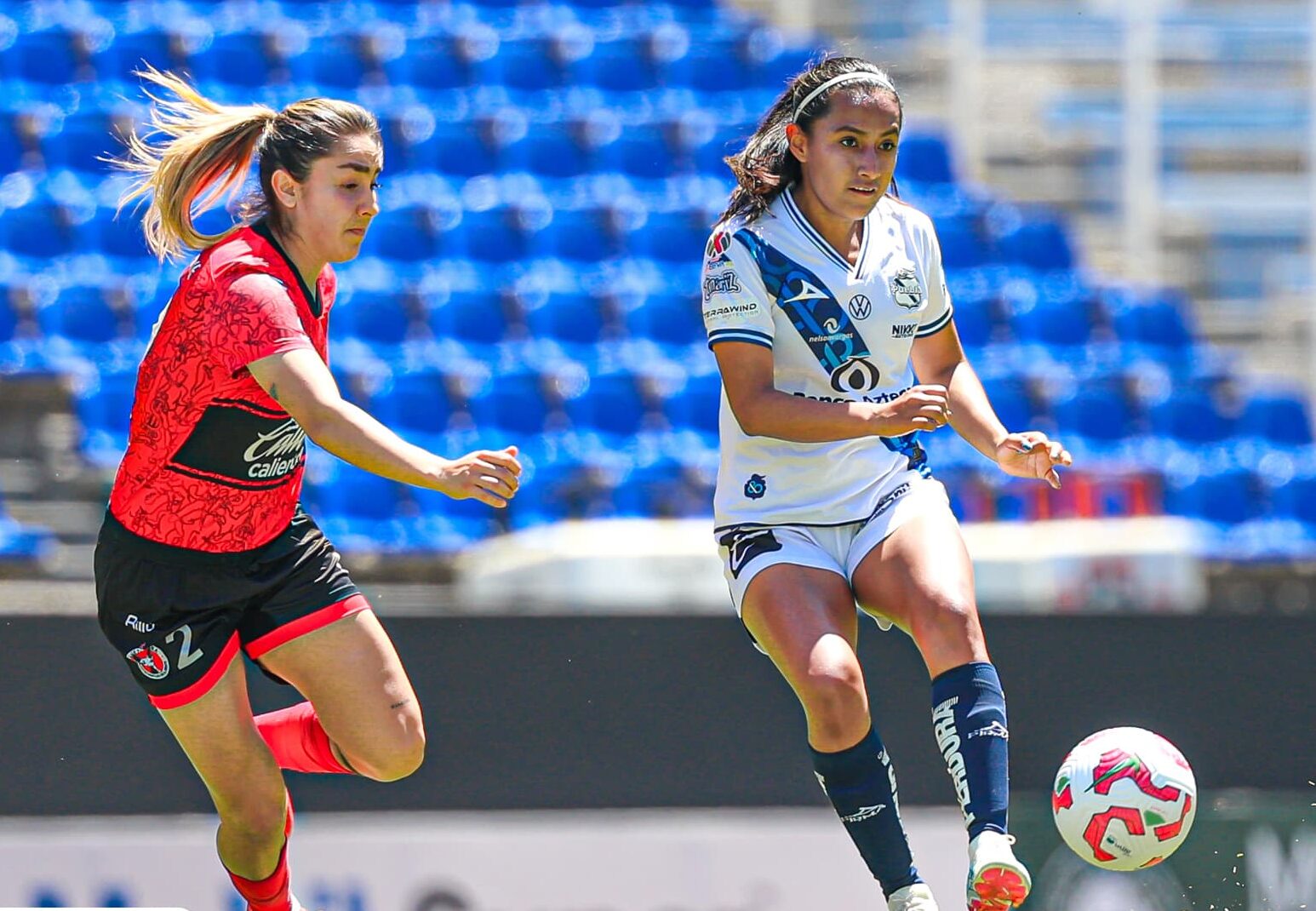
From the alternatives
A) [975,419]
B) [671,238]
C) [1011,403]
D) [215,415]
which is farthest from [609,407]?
[215,415]

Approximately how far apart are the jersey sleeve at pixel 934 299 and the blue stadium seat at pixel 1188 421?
5.34m

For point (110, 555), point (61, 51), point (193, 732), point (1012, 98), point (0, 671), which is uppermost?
point (1012, 98)

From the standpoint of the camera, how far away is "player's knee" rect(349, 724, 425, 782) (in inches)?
157

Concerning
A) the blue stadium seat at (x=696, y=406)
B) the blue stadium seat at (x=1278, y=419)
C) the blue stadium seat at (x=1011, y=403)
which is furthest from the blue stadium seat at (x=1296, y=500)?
the blue stadium seat at (x=696, y=406)

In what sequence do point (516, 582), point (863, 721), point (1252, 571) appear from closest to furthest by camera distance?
point (863, 721), point (516, 582), point (1252, 571)

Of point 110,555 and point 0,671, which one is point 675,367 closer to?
point 0,671

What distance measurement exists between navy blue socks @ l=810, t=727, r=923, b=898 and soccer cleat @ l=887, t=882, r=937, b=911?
2cm

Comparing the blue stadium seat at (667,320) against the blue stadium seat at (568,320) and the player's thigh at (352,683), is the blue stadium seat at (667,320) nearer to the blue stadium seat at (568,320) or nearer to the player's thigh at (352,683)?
the blue stadium seat at (568,320)

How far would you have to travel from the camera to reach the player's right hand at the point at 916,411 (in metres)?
3.48

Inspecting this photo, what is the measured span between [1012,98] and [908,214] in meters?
6.04

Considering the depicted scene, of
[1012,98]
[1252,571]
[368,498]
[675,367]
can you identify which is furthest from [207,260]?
[1012,98]

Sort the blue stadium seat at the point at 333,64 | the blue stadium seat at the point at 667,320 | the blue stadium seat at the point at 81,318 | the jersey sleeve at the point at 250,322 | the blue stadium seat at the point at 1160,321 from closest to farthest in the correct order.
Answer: the jersey sleeve at the point at 250,322
the blue stadium seat at the point at 81,318
the blue stadium seat at the point at 667,320
the blue stadium seat at the point at 333,64
the blue stadium seat at the point at 1160,321

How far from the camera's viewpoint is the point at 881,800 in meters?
3.71

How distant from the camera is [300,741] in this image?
416 cm
